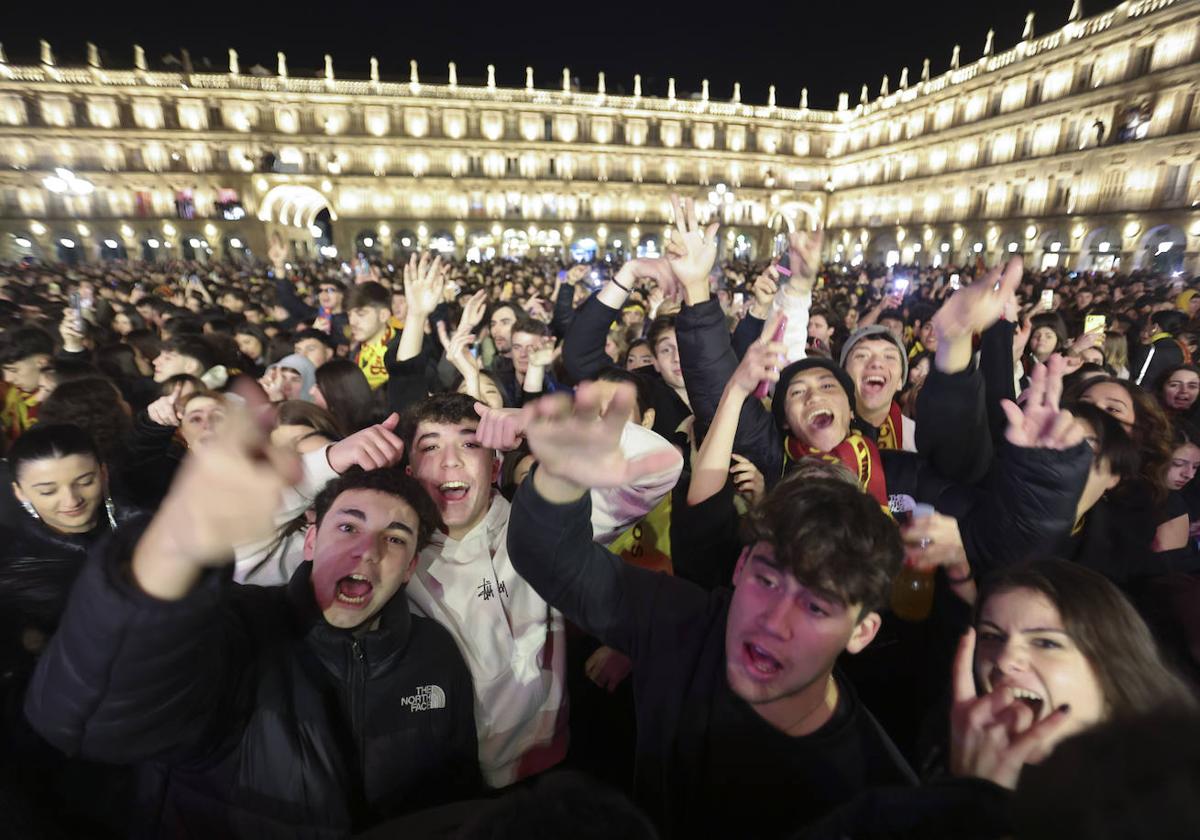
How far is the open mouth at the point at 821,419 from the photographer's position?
2.62 meters

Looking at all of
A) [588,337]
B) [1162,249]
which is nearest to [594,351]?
[588,337]

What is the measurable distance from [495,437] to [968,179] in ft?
156

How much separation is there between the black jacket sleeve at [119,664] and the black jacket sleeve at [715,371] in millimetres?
2166

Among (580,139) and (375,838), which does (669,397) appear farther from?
(580,139)

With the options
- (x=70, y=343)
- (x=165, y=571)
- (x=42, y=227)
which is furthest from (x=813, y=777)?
(x=42, y=227)

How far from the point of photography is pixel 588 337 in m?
3.89

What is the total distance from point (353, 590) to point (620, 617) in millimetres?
Answer: 829

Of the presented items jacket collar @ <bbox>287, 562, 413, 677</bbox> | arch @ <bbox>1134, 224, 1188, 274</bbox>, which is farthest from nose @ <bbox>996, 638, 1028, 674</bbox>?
arch @ <bbox>1134, 224, 1188, 274</bbox>

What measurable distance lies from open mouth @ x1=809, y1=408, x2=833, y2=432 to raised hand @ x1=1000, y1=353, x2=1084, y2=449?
2.46 feet

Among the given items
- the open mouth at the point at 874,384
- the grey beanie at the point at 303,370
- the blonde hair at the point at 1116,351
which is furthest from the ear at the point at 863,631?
the blonde hair at the point at 1116,351

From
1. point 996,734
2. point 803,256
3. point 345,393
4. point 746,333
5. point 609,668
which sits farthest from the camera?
point 746,333

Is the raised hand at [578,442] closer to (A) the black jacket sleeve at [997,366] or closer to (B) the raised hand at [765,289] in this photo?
(A) the black jacket sleeve at [997,366]

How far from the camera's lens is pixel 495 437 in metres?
1.97

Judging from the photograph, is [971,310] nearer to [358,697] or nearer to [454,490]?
[454,490]
